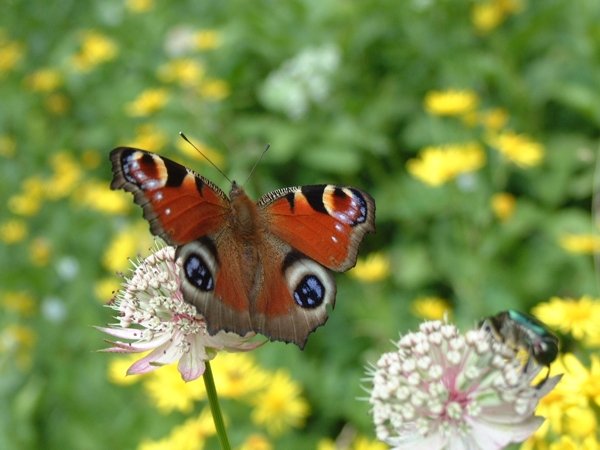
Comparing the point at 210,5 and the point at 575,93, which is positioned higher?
the point at 575,93

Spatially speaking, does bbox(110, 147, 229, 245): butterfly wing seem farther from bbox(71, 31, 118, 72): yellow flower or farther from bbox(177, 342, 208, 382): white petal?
bbox(71, 31, 118, 72): yellow flower

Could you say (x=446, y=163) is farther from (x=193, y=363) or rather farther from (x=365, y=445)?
(x=193, y=363)


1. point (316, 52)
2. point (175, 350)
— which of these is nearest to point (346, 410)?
point (175, 350)

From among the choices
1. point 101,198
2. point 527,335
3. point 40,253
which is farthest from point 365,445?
point 40,253

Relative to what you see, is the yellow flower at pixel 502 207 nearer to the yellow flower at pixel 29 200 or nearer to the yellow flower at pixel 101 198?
the yellow flower at pixel 101 198

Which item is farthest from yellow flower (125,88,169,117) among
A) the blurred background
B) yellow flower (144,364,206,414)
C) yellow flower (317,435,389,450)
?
yellow flower (317,435,389,450)

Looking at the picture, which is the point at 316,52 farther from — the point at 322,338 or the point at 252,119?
the point at 322,338
